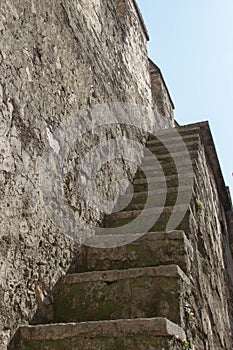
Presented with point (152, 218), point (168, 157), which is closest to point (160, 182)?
point (168, 157)

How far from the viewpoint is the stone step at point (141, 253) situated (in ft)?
7.52

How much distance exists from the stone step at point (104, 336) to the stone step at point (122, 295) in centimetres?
25

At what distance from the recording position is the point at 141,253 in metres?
2.38

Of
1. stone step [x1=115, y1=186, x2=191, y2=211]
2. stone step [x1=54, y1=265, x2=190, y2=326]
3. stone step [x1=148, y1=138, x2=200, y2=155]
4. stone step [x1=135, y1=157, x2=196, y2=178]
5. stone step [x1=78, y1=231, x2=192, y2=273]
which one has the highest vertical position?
stone step [x1=148, y1=138, x2=200, y2=155]

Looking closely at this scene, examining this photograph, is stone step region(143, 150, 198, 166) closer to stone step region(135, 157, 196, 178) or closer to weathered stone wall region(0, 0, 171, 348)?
stone step region(135, 157, 196, 178)

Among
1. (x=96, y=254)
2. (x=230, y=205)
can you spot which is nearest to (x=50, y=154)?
(x=96, y=254)

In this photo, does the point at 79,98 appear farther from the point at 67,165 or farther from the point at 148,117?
the point at 148,117

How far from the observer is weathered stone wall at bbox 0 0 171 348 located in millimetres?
1762

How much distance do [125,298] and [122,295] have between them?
0.02 metres

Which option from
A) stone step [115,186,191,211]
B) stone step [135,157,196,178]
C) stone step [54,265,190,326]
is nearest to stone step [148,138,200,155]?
stone step [135,157,196,178]

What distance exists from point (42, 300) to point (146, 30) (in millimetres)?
4771

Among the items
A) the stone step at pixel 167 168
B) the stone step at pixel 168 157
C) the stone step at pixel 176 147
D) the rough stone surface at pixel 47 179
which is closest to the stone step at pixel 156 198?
the rough stone surface at pixel 47 179

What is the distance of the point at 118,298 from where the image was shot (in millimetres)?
2035

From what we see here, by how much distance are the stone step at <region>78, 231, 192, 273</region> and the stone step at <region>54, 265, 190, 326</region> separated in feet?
0.69
